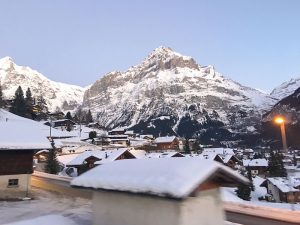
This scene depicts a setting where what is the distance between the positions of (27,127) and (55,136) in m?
81.9

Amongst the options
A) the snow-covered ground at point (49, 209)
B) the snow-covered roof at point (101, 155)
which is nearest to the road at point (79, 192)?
the snow-covered ground at point (49, 209)

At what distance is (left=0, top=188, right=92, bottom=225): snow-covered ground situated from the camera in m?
17.2

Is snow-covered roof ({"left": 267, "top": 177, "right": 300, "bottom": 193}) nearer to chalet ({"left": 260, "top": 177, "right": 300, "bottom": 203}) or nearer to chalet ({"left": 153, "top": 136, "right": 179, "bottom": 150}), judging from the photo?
chalet ({"left": 260, "top": 177, "right": 300, "bottom": 203})

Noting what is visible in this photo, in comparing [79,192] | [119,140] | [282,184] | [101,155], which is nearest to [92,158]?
[101,155]

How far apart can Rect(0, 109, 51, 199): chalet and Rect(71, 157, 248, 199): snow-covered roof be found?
44.5 ft

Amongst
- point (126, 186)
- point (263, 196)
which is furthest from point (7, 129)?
point (263, 196)

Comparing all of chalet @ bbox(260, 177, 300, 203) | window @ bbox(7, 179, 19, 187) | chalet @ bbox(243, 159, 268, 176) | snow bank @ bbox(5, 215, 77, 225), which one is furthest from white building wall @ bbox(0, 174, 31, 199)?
chalet @ bbox(243, 159, 268, 176)

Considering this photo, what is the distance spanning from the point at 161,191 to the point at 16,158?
19.0m

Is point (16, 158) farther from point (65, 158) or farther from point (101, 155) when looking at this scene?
point (65, 158)

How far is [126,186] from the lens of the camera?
475 inches

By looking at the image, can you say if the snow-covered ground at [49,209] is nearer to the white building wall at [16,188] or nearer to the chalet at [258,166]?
the white building wall at [16,188]

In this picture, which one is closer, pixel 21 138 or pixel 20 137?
pixel 21 138

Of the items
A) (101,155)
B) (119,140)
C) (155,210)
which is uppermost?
(119,140)

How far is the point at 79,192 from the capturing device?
2578cm
